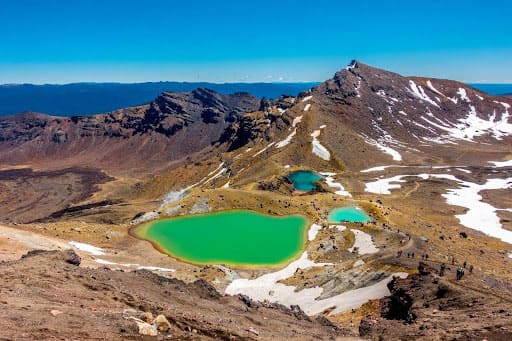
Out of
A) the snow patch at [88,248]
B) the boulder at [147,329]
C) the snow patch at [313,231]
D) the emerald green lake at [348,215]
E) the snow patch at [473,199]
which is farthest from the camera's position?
the snow patch at [473,199]

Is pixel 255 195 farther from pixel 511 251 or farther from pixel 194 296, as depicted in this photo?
pixel 194 296

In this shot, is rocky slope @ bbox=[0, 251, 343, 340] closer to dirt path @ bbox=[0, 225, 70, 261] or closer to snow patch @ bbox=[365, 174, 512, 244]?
dirt path @ bbox=[0, 225, 70, 261]

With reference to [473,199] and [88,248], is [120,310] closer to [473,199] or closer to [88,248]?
[88,248]

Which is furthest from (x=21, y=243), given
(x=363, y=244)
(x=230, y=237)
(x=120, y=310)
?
(x=363, y=244)

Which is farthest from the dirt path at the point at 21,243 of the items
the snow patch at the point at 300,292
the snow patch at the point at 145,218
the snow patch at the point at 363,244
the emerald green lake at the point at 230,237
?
the snow patch at the point at 363,244

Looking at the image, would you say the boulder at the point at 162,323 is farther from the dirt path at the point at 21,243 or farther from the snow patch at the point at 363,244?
the snow patch at the point at 363,244

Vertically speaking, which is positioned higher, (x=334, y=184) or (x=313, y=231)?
(x=313, y=231)
